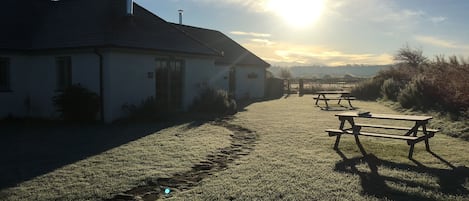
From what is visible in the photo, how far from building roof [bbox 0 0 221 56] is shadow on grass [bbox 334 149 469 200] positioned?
341 inches

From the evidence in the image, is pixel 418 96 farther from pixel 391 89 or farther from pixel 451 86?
pixel 391 89

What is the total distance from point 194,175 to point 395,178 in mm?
3119

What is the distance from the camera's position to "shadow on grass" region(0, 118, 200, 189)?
6938 millimetres

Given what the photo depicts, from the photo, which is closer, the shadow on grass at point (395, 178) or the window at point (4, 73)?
the shadow on grass at point (395, 178)

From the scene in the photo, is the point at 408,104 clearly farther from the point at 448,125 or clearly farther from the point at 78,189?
the point at 78,189

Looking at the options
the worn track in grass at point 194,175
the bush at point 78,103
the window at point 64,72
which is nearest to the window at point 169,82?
the bush at point 78,103

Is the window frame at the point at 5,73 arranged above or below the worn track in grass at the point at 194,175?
above

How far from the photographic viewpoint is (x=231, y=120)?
554 inches

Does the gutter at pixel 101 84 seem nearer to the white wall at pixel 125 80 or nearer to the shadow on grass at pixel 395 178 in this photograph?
the white wall at pixel 125 80

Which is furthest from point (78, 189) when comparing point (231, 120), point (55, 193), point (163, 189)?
point (231, 120)

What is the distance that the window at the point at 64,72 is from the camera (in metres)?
14.3

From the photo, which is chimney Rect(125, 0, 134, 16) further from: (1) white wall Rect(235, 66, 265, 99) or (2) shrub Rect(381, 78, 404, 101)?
(2) shrub Rect(381, 78, 404, 101)

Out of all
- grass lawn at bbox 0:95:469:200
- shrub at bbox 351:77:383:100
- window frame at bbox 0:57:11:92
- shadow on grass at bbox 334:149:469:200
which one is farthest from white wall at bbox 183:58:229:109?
shrub at bbox 351:77:383:100

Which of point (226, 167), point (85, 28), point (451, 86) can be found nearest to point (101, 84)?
point (85, 28)
